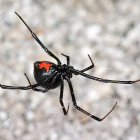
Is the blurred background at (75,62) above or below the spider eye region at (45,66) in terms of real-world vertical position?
above

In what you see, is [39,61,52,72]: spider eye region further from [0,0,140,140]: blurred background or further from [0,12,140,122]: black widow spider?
[0,0,140,140]: blurred background

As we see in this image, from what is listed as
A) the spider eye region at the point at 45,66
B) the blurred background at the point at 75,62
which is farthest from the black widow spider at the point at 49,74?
the blurred background at the point at 75,62

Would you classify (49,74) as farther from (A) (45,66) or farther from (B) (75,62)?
(B) (75,62)

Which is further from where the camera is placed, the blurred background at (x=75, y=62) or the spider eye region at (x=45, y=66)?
the blurred background at (x=75, y=62)

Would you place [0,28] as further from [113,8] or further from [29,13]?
[113,8]

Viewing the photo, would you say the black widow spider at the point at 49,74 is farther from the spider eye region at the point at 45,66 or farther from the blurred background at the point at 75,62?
the blurred background at the point at 75,62

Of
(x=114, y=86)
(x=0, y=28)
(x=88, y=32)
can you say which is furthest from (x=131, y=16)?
(x=0, y=28)

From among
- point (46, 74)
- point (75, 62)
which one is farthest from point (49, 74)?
point (75, 62)
